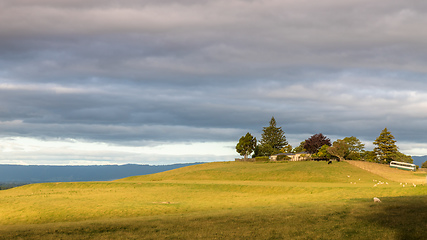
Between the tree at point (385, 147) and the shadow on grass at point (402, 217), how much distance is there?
104m

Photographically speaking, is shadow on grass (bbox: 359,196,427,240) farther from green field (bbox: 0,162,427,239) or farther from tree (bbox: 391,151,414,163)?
tree (bbox: 391,151,414,163)

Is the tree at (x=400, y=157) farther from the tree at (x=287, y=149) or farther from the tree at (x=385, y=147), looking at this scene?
the tree at (x=287, y=149)

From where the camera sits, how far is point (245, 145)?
16712 centimetres

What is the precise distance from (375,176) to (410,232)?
61.1 m

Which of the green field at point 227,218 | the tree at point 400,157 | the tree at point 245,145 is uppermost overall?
the tree at point 245,145

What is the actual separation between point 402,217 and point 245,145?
14067 centimetres

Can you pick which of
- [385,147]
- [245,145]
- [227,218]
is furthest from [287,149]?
[227,218]

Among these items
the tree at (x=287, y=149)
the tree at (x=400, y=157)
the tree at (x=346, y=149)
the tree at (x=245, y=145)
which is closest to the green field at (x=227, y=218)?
the tree at (x=346, y=149)

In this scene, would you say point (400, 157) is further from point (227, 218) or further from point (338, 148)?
point (227, 218)

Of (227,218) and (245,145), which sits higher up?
(245,145)

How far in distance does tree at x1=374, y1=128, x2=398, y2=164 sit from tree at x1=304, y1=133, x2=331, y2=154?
18.1 meters

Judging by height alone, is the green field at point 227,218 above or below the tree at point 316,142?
below

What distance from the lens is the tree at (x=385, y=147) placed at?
425ft

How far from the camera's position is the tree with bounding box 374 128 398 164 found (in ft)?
425
